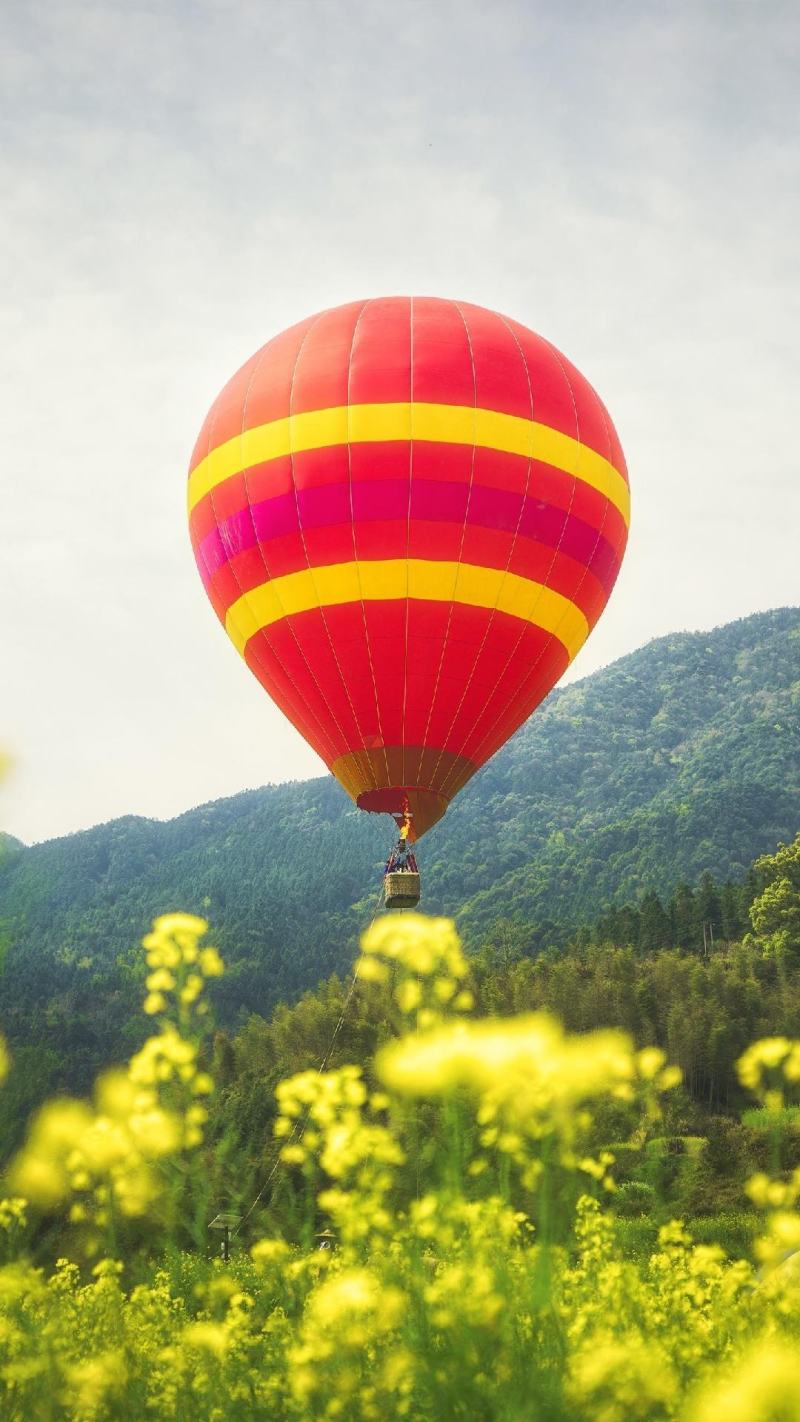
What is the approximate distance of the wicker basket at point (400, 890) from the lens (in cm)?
1698

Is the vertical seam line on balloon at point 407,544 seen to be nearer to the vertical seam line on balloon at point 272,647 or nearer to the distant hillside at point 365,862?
the vertical seam line on balloon at point 272,647

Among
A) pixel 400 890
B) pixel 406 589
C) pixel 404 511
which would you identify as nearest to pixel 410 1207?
pixel 400 890

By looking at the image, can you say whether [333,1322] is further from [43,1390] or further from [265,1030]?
[265,1030]

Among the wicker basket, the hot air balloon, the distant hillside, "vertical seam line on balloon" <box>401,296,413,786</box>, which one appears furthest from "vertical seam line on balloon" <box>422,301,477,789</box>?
the distant hillside

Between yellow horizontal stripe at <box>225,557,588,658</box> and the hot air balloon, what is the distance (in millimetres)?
24

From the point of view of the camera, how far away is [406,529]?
16625 mm

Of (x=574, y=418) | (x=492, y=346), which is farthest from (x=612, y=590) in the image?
(x=492, y=346)

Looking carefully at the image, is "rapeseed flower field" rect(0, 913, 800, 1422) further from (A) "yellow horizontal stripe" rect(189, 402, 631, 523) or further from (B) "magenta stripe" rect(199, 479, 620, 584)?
(A) "yellow horizontal stripe" rect(189, 402, 631, 523)

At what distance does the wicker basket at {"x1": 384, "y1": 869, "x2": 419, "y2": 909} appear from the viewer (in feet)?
55.7

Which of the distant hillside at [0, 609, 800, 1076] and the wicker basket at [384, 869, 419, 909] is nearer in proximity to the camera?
the wicker basket at [384, 869, 419, 909]

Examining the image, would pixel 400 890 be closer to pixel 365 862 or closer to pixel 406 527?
pixel 406 527

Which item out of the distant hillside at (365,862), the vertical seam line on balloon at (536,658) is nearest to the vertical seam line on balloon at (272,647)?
the vertical seam line on balloon at (536,658)

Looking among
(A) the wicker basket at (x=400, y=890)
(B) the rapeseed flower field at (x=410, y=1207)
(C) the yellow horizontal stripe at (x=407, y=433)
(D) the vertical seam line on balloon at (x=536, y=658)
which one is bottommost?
(B) the rapeseed flower field at (x=410, y=1207)

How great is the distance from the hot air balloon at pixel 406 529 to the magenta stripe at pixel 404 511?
3cm
